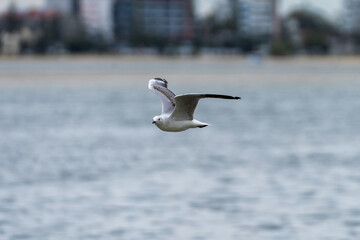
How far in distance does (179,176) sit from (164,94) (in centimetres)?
2086

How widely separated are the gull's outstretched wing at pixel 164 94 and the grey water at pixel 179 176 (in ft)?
31.7

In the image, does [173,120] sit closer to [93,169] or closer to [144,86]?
[93,169]

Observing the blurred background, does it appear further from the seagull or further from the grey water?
the seagull

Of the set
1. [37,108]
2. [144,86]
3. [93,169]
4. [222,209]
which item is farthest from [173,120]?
[144,86]

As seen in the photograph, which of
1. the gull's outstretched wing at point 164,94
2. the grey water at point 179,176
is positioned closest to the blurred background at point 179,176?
the grey water at point 179,176

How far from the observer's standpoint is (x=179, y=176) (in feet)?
129

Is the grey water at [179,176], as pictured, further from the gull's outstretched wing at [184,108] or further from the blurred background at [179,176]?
the gull's outstretched wing at [184,108]

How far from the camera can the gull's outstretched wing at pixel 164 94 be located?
60.4ft

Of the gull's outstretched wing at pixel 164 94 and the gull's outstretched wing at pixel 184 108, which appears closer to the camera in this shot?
the gull's outstretched wing at pixel 184 108

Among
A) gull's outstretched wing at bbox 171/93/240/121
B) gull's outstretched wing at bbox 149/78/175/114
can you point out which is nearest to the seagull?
gull's outstretched wing at bbox 171/93/240/121

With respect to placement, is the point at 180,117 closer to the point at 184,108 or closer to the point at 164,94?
the point at 184,108

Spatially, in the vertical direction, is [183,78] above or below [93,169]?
below

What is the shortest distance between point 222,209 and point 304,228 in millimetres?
3409

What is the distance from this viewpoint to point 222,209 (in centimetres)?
3200
